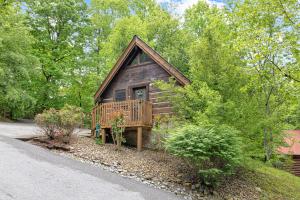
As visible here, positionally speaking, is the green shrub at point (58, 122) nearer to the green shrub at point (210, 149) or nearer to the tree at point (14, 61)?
the green shrub at point (210, 149)

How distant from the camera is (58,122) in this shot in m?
10.2

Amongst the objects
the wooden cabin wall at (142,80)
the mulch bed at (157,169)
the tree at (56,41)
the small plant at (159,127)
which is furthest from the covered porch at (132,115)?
the tree at (56,41)

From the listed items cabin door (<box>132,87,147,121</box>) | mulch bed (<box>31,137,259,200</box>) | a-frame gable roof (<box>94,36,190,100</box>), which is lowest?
mulch bed (<box>31,137,259,200</box>)

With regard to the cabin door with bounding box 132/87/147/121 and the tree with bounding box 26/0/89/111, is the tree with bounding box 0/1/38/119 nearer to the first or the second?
the tree with bounding box 26/0/89/111

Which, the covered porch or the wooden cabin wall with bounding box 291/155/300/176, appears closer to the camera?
the covered porch

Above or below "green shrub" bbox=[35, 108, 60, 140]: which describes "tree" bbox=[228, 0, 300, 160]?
above

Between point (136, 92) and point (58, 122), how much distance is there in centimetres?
473

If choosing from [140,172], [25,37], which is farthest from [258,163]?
[25,37]

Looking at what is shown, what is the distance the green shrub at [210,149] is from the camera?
7465mm

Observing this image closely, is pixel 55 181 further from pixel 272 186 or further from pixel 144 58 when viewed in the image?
pixel 144 58

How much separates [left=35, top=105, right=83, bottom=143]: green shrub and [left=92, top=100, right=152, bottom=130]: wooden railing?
1656 millimetres

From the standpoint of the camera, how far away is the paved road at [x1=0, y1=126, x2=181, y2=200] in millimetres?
5105

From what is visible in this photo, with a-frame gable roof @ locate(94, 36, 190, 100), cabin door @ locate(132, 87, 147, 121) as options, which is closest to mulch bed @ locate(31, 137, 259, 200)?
cabin door @ locate(132, 87, 147, 121)

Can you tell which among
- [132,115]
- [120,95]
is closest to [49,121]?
[132,115]
